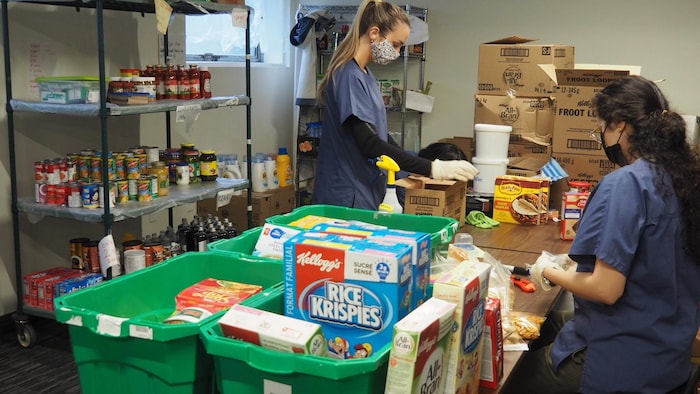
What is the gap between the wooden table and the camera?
7.02 ft

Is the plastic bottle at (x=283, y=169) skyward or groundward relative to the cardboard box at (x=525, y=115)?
groundward

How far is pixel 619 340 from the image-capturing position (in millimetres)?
1804

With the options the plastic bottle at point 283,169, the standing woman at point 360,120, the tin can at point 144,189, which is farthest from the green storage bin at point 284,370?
the plastic bottle at point 283,169

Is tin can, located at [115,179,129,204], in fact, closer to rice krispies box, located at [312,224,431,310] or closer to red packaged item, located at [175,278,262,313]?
red packaged item, located at [175,278,262,313]

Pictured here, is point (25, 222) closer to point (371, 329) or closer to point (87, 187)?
point (87, 187)

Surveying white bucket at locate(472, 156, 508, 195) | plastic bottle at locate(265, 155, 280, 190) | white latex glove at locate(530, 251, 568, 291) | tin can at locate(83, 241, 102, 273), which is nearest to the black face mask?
white latex glove at locate(530, 251, 568, 291)

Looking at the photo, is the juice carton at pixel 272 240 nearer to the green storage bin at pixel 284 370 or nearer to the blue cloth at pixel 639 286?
the green storage bin at pixel 284 370

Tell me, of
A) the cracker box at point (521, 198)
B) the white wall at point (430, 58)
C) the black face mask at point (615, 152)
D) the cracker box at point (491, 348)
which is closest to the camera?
the cracker box at point (491, 348)

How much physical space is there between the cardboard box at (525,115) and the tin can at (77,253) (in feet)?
7.24

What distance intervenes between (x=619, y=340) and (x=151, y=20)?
3.28m

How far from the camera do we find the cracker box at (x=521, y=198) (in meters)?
3.14

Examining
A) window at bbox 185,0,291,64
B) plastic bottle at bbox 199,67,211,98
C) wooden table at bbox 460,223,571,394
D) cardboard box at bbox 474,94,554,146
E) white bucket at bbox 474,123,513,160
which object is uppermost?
window at bbox 185,0,291,64

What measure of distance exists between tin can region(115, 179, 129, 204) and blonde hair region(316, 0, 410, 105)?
1.06 m

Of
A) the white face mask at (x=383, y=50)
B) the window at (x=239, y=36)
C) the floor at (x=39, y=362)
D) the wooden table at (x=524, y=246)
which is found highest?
the window at (x=239, y=36)
